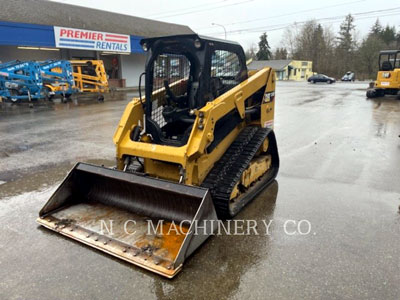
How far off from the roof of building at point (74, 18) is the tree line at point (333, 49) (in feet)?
144

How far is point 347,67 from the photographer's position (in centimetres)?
6525

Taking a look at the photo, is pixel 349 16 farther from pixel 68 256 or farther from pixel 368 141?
pixel 68 256

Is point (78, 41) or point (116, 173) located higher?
point (78, 41)

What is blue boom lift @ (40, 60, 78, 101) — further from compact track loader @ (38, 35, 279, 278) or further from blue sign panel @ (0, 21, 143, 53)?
compact track loader @ (38, 35, 279, 278)

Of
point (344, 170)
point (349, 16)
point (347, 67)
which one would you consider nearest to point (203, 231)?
point (344, 170)

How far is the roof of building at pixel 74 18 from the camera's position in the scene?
21312 mm

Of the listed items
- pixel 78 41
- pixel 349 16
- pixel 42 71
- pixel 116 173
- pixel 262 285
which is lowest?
pixel 262 285

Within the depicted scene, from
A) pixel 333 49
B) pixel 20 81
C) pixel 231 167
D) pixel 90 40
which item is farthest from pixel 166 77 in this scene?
pixel 333 49

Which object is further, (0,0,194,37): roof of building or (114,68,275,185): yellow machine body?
(0,0,194,37): roof of building

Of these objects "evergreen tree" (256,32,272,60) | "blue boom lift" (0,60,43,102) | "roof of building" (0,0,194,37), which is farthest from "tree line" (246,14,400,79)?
"blue boom lift" (0,60,43,102)

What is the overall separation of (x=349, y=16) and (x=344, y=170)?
88.6 meters

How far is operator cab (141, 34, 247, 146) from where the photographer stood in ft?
13.6

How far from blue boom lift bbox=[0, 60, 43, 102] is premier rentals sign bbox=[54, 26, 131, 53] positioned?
6.20 metres

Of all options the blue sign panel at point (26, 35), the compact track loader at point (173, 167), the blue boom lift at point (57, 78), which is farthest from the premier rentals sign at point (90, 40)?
the compact track loader at point (173, 167)
